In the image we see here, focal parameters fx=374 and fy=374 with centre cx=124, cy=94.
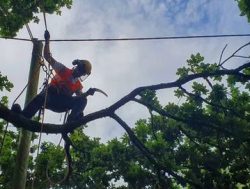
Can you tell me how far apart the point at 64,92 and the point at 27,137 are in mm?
1067

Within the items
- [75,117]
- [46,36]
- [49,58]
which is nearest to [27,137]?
[75,117]

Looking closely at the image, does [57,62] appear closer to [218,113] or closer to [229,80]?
[229,80]

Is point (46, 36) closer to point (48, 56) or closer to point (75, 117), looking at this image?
point (48, 56)

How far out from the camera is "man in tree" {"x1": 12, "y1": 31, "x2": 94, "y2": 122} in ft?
22.6

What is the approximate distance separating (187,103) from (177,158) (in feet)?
6.96

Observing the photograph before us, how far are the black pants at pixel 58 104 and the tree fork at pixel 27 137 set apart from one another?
31 cm

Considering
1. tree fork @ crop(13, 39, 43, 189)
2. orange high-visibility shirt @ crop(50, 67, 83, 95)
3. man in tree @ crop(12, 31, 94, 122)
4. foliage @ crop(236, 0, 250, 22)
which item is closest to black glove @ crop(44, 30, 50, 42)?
man in tree @ crop(12, 31, 94, 122)

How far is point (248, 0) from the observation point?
9227mm

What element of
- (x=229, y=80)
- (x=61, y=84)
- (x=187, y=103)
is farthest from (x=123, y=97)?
(x=187, y=103)

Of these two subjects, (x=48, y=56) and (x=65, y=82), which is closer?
(x=65, y=82)

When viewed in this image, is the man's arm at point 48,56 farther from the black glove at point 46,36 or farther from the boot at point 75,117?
the boot at point 75,117

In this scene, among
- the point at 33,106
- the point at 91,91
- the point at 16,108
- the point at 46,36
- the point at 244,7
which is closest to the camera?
the point at 16,108

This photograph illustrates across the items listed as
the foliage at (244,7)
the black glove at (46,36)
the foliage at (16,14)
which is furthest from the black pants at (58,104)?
the foliage at (244,7)

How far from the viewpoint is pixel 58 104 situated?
7.06 metres
